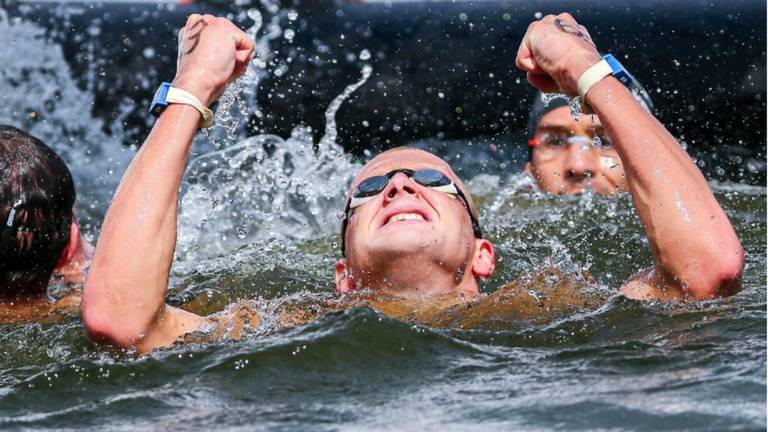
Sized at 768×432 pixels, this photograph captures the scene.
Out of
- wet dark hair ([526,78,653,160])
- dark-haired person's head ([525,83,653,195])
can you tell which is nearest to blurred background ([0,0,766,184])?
wet dark hair ([526,78,653,160])

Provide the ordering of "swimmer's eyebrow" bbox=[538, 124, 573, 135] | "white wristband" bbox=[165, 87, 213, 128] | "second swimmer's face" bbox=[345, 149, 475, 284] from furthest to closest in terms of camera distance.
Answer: "swimmer's eyebrow" bbox=[538, 124, 573, 135]
"second swimmer's face" bbox=[345, 149, 475, 284]
"white wristband" bbox=[165, 87, 213, 128]

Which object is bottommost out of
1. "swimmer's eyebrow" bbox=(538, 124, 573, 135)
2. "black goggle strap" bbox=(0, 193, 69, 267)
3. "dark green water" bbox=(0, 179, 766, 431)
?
"dark green water" bbox=(0, 179, 766, 431)

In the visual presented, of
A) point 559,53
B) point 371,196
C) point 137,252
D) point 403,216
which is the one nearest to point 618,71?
point 559,53

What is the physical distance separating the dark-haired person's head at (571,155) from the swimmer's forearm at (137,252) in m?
3.63

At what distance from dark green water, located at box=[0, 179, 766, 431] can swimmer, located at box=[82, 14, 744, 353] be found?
0.14m

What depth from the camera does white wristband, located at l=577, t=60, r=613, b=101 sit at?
3820 mm

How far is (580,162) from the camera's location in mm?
6930

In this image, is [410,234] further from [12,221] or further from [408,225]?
[12,221]

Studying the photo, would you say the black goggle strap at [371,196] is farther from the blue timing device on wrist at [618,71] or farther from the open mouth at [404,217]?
the blue timing device on wrist at [618,71]

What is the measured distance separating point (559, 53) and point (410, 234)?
0.83 m

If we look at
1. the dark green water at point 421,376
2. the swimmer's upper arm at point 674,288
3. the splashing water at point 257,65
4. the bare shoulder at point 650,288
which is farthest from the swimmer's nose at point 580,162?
the swimmer's upper arm at point 674,288

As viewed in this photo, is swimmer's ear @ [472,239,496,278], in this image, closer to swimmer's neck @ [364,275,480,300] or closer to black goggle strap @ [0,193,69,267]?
swimmer's neck @ [364,275,480,300]

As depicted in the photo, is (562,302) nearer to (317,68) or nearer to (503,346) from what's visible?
(503,346)

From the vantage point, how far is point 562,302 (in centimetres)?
416
